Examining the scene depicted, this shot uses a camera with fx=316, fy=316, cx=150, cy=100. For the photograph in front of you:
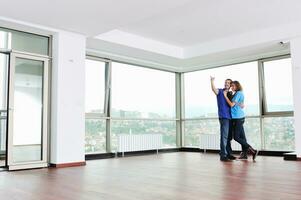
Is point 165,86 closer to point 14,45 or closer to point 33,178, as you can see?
point 14,45

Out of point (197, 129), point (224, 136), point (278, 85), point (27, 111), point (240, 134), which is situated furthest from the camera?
point (197, 129)

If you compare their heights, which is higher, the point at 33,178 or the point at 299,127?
the point at 299,127

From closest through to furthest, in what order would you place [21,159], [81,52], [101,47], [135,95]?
[21,159]
[81,52]
[101,47]
[135,95]

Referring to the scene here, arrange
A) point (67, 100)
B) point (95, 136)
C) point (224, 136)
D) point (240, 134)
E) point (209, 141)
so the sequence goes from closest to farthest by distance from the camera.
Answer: point (67, 100) < point (224, 136) < point (240, 134) < point (95, 136) < point (209, 141)

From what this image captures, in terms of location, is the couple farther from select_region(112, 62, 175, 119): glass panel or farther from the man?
select_region(112, 62, 175, 119): glass panel

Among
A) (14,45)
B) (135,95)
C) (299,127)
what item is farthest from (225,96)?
(14,45)

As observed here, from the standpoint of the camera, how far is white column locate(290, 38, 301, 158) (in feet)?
18.8

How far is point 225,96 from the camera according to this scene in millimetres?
5738

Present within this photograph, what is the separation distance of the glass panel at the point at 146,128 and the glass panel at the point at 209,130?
41 cm

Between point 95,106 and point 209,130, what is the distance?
3088 millimetres

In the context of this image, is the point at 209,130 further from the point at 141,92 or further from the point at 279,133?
the point at 141,92

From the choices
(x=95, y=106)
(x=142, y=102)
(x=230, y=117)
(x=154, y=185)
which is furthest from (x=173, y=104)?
(x=154, y=185)

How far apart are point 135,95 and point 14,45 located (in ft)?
11.0

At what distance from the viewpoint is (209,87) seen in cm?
834
